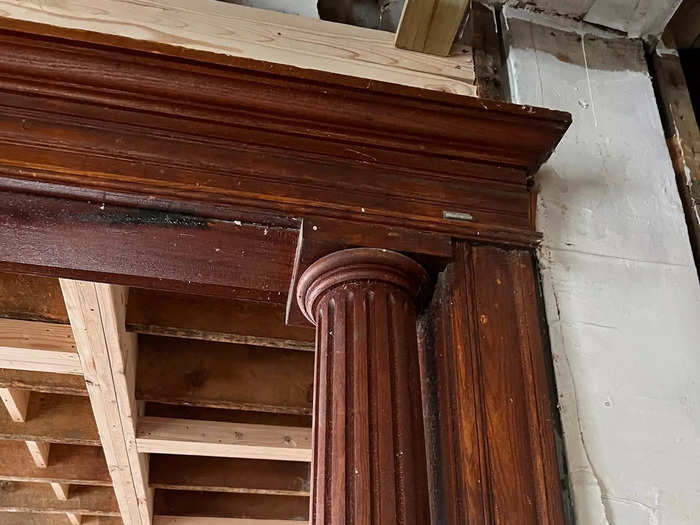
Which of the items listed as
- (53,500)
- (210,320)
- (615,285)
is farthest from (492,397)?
(53,500)

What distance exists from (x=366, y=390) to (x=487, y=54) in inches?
28.0

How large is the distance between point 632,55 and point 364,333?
0.83 metres

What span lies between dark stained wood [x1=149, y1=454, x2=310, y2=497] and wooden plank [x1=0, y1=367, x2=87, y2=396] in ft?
1.71

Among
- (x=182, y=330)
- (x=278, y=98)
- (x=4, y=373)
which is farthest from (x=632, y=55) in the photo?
(x=4, y=373)

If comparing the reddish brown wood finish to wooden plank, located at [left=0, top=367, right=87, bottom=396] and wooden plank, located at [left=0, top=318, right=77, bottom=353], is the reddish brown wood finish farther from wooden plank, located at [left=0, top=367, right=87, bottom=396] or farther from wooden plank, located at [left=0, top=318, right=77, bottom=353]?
wooden plank, located at [left=0, top=367, right=87, bottom=396]

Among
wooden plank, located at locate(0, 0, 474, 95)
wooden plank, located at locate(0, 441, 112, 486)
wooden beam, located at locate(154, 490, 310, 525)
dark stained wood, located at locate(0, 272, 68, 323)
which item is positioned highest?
wooden plank, located at locate(0, 0, 474, 95)

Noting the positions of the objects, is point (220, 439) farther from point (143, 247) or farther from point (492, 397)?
point (492, 397)

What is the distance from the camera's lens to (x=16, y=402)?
2281mm

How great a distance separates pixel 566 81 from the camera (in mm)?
1326

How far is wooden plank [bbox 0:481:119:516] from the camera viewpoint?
302 centimetres

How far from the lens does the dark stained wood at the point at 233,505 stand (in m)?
2.88

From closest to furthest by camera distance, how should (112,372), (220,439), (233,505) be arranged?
(112,372), (220,439), (233,505)

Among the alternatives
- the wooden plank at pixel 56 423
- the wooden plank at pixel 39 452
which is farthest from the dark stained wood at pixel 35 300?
the wooden plank at pixel 39 452

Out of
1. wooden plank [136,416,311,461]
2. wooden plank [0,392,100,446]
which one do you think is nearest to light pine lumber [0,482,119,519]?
wooden plank [0,392,100,446]
